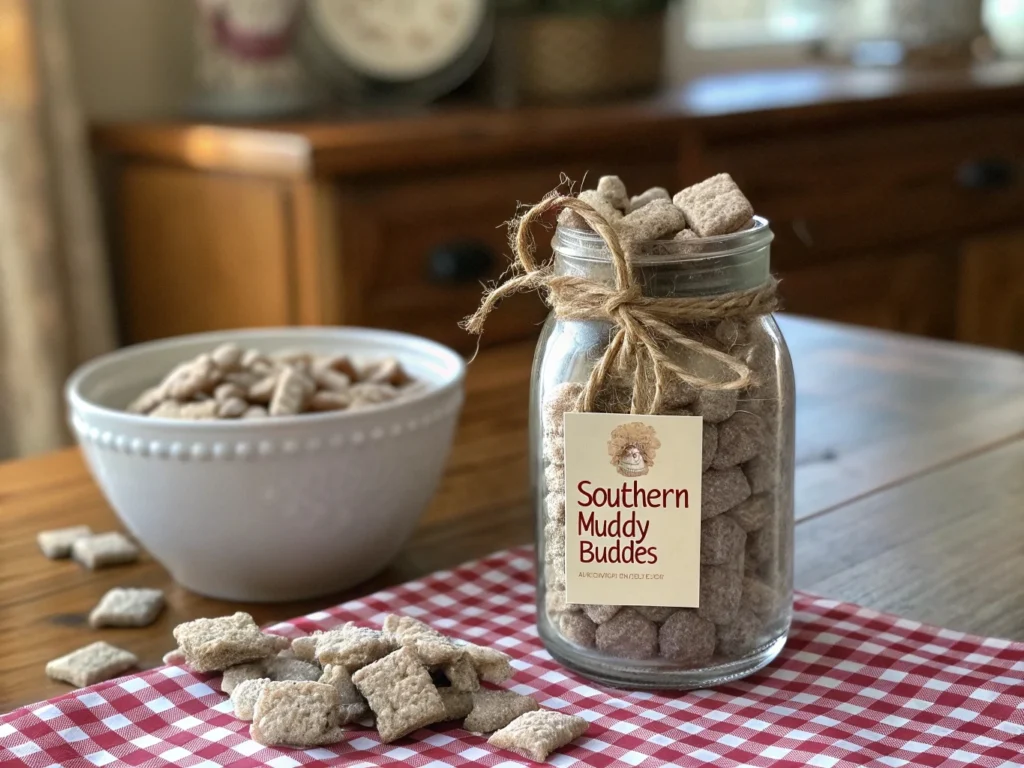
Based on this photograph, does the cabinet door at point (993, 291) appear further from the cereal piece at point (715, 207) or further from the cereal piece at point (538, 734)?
the cereal piece at point (538, 734)

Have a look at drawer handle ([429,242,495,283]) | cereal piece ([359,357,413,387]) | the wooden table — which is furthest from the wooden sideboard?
cereal piece ([359,357,413,387])

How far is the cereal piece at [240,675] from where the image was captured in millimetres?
670

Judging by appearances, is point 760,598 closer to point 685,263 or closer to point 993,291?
point 685,263

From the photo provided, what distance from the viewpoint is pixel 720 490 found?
2.19 feet

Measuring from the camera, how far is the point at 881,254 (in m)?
2.38

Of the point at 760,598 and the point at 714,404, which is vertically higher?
the point at 714,404

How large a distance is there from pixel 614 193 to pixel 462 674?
26 centimetres

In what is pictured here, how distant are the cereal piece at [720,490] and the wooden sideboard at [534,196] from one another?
0.99 m

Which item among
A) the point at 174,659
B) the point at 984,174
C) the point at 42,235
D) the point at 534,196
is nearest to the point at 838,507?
the point at 174,659

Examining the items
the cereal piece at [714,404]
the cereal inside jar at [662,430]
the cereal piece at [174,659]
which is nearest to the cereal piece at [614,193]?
the cereal inside jar at [662,430]

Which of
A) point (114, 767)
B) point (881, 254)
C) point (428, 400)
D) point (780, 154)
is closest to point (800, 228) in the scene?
point (780, 154)

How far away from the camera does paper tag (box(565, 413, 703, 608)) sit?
0.66 m

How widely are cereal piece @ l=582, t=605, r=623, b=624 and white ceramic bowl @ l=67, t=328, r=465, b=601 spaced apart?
0.19 metres

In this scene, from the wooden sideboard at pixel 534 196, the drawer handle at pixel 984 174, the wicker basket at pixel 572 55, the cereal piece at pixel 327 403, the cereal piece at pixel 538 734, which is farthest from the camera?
the drawer handle at pixel 984 174
